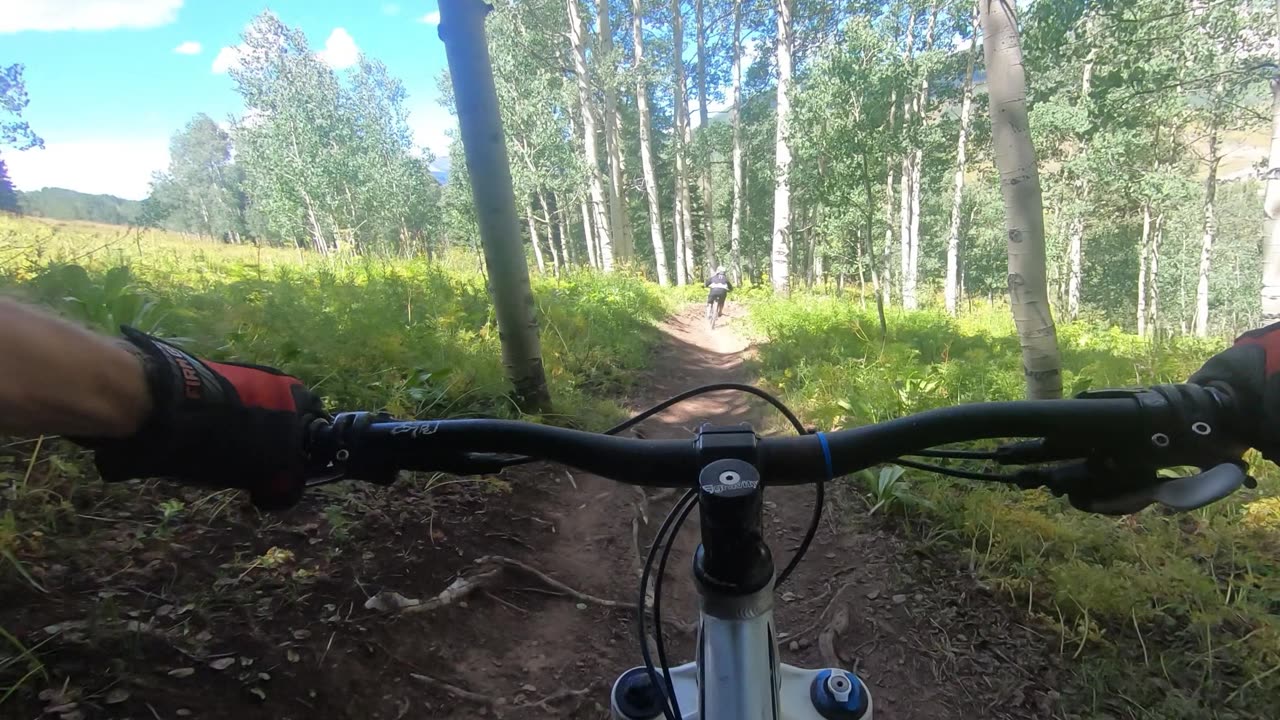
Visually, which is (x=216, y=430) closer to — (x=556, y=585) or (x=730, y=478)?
(x=730, y=478)

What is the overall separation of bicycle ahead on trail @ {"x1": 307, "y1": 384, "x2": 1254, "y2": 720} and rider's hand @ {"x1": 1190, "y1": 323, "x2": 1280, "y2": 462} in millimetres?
25

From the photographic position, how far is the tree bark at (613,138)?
61.9ft

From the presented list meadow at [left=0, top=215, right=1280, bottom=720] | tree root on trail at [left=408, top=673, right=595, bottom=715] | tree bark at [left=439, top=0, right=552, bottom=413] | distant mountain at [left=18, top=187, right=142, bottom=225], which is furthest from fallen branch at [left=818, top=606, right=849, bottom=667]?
distant mountain at [left=18, top=187, right=142, bottom=225]

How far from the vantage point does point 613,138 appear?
21.9 metres

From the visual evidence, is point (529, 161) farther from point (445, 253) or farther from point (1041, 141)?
point (1041, 141)

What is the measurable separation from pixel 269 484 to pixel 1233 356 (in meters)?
1.85

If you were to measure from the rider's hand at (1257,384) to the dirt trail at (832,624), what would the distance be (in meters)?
2.04

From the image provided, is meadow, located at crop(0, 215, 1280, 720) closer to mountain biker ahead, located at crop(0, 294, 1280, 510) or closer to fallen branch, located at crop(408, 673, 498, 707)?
fallen branch, located at crop(408, 673, 498, 707)

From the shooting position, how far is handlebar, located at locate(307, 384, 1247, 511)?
102 centimetres

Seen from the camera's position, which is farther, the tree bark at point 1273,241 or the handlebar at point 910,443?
the tree bark at point 1273,241

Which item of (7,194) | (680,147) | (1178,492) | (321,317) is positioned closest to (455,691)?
(1178,492)

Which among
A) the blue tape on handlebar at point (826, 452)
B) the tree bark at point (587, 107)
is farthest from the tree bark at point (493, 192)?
the tree bark at point (587, 107)

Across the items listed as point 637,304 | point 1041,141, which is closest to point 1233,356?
point 637,304

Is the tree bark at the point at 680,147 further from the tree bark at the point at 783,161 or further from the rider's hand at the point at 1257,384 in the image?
the rider's hand at the point at 1257,384
